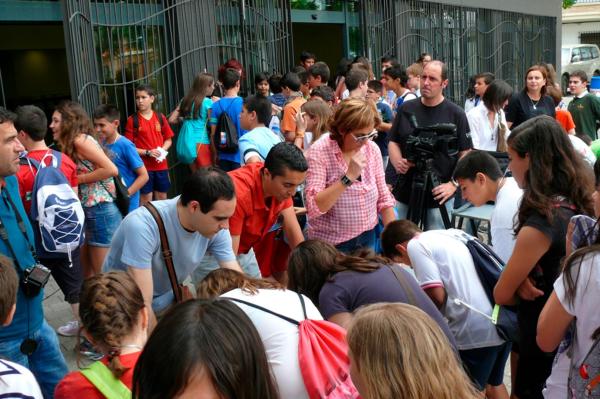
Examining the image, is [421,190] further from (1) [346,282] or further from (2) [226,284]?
(2) [226,284]

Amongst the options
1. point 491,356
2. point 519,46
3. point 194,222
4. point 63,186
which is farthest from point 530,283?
point 519,46

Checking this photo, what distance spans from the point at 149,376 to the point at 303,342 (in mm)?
864

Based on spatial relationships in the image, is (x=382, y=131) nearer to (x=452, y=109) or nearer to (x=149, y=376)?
(x=452, y=109)

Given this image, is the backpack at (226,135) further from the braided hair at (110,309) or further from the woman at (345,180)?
the braided hair at (110,309)

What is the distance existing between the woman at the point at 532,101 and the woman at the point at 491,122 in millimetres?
796

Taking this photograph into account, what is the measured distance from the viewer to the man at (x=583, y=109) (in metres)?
8.46

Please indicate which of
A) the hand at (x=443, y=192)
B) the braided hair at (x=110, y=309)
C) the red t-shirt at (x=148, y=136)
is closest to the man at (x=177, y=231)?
the braided hair at (x=110, y=309)

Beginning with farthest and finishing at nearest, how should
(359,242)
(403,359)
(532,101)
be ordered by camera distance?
(532,101) < (359,242) < (403,359)

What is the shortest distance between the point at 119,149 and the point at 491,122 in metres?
3.62

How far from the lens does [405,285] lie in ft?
9.48

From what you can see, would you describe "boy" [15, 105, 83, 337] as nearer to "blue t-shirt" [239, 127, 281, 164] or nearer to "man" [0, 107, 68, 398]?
"man" [0, 107, 68, 398]

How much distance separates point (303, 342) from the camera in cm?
240

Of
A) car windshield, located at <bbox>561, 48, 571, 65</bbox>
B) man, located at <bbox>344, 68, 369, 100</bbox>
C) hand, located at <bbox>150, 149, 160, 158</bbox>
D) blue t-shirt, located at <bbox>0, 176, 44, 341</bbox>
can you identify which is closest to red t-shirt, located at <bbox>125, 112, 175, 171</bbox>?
hand, located at <bbox>150, 149, 160, 158</bbox>

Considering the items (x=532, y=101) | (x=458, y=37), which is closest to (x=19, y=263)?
(x=532, y=101)
